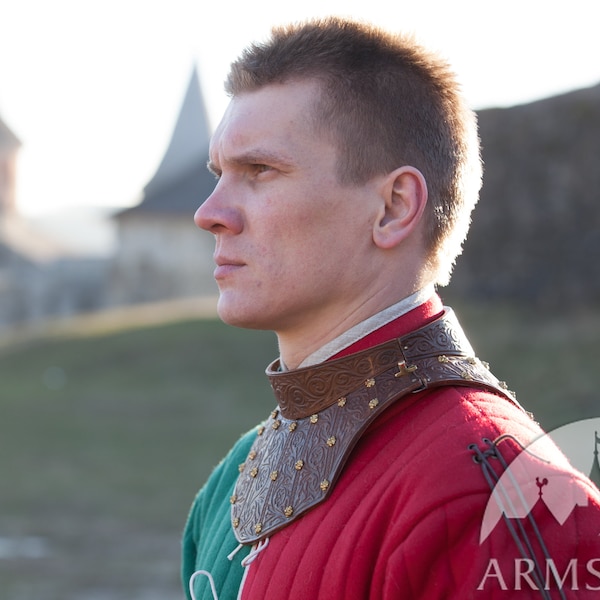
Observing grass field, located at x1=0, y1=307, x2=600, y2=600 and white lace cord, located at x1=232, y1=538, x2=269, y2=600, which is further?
grass field, located at x1=0, y1=307, x2=600, y2=600

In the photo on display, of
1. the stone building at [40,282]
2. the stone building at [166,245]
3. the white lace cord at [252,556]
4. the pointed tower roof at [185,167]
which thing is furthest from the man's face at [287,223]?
the stone building at [40,282]

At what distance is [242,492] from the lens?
2152mm

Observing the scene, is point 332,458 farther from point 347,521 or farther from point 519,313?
point 519,313

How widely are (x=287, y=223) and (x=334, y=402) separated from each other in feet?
1.18

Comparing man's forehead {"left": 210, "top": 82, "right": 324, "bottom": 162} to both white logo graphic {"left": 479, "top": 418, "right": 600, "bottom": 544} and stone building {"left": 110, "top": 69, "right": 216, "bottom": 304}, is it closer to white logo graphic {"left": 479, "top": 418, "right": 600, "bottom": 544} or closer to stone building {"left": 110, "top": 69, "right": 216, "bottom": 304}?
white logo graphic {"left": 479, "top": 418, "right": 600, "bottom": 544}

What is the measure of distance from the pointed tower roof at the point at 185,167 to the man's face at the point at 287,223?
107 ft

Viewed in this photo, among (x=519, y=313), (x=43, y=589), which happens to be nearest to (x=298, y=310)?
(x=43, y=589)

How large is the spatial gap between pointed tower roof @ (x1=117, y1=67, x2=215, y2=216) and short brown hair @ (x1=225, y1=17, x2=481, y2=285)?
107 ft

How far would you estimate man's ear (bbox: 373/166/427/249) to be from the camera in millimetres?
1984

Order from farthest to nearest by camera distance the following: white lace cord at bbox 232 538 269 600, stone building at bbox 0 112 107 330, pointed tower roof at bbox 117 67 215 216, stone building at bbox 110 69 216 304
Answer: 1. stone building at bbox 0 112 107 330
2. pointed tower roof at bbox 117 67 215 216
3. stone building at bbox 110 69 216 304
4. white lace cord at bbox 232 538 269 600

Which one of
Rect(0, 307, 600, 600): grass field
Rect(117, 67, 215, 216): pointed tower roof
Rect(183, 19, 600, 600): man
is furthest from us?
Rect(117, 67, 215, 216): pointed tower roof

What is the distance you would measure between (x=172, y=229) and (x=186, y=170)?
11.2 ft

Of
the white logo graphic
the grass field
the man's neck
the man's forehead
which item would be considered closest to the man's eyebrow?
the man's forehead

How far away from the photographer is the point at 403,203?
6.56ft
